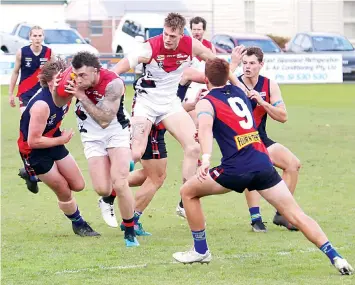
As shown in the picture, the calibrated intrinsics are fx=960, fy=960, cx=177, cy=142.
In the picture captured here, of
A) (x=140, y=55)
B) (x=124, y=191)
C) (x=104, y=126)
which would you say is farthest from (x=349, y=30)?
(x=124, y=191)

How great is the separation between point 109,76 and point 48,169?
1.25m

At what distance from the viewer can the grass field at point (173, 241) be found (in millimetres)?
7777

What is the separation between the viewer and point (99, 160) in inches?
370

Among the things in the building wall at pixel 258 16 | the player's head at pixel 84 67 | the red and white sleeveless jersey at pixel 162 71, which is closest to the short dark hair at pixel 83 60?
the player's head at pixel 84 67

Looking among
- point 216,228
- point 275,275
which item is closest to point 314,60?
point 216,228

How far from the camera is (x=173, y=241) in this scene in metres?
9.43

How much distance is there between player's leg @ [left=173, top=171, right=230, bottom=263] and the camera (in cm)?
795

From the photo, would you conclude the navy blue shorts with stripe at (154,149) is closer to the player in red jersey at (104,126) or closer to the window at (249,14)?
the player in red jersey at (104,126)

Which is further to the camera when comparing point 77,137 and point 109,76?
point 77,137

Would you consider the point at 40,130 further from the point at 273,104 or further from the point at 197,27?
the point at 197,27

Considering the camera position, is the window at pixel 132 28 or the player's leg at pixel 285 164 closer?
the player's leg at pixel 285 164

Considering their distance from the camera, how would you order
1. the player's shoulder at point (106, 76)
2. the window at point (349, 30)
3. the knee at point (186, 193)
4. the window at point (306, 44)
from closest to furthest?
1. the knee at point (186, 193)
2. the player's shoulder at point (106, 76)
3. the window at point (306, 44)
4. the window at point (349, 30)

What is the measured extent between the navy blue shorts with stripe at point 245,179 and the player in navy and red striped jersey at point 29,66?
831 cm

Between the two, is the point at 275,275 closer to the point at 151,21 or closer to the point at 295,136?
the point at 295,136
